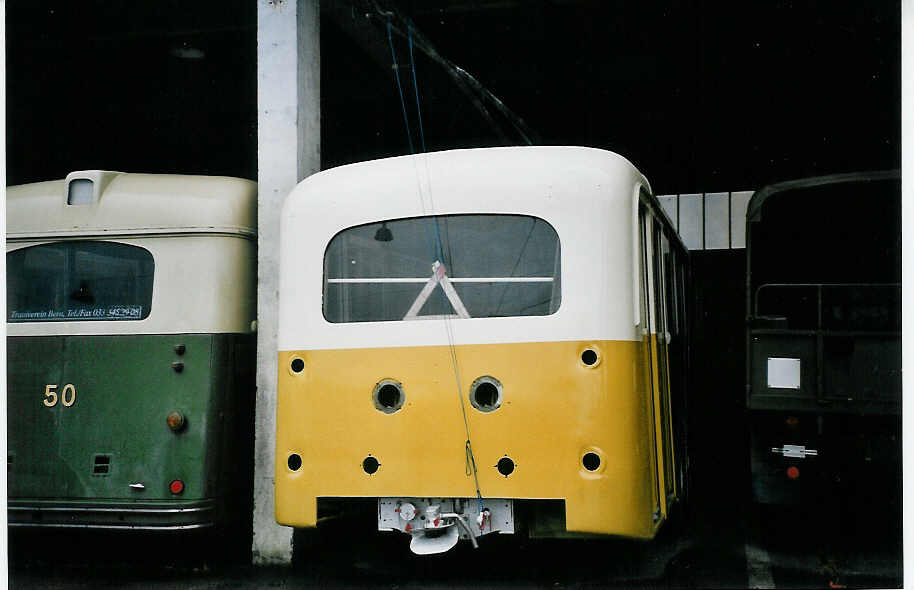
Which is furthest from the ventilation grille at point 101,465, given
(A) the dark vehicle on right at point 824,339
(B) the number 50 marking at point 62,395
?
(A) the dark vehicle on right at point 824,339

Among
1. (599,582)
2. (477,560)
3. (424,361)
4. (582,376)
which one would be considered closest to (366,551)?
(477,560)

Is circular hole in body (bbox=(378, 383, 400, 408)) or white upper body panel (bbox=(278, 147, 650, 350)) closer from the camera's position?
white upper body panel (bbox=(278, 147, 650, 350))

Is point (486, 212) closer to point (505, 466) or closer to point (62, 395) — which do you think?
point (505, 466)

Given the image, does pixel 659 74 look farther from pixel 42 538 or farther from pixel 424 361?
pixel 42 538

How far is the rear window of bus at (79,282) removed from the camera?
21.4 feet

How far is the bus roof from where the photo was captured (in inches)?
259

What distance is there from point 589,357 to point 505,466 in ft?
2.50

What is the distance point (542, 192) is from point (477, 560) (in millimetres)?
2871

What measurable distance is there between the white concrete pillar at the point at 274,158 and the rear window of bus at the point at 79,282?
0.82 meters

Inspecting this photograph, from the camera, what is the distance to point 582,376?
5.17 m

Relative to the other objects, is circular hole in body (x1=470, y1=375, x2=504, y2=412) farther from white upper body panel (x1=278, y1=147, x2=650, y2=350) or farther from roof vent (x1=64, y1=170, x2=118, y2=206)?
roof vent (x1=64, y1=170, x2=118, y2=206)

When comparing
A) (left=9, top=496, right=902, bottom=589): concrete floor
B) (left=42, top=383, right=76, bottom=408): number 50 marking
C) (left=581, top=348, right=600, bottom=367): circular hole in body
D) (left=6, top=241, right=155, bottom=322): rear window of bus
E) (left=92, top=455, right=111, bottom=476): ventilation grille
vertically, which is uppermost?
(left=6, top=241, right=155, bottom=322): rear window of bus

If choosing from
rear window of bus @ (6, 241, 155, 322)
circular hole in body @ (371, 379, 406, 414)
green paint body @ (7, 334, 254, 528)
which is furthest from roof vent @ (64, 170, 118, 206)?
circular hole in body @ (371, 379, 406, 414)

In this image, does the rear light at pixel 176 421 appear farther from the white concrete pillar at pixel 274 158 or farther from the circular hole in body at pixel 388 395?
the circular hole in body at pixel 388 395
